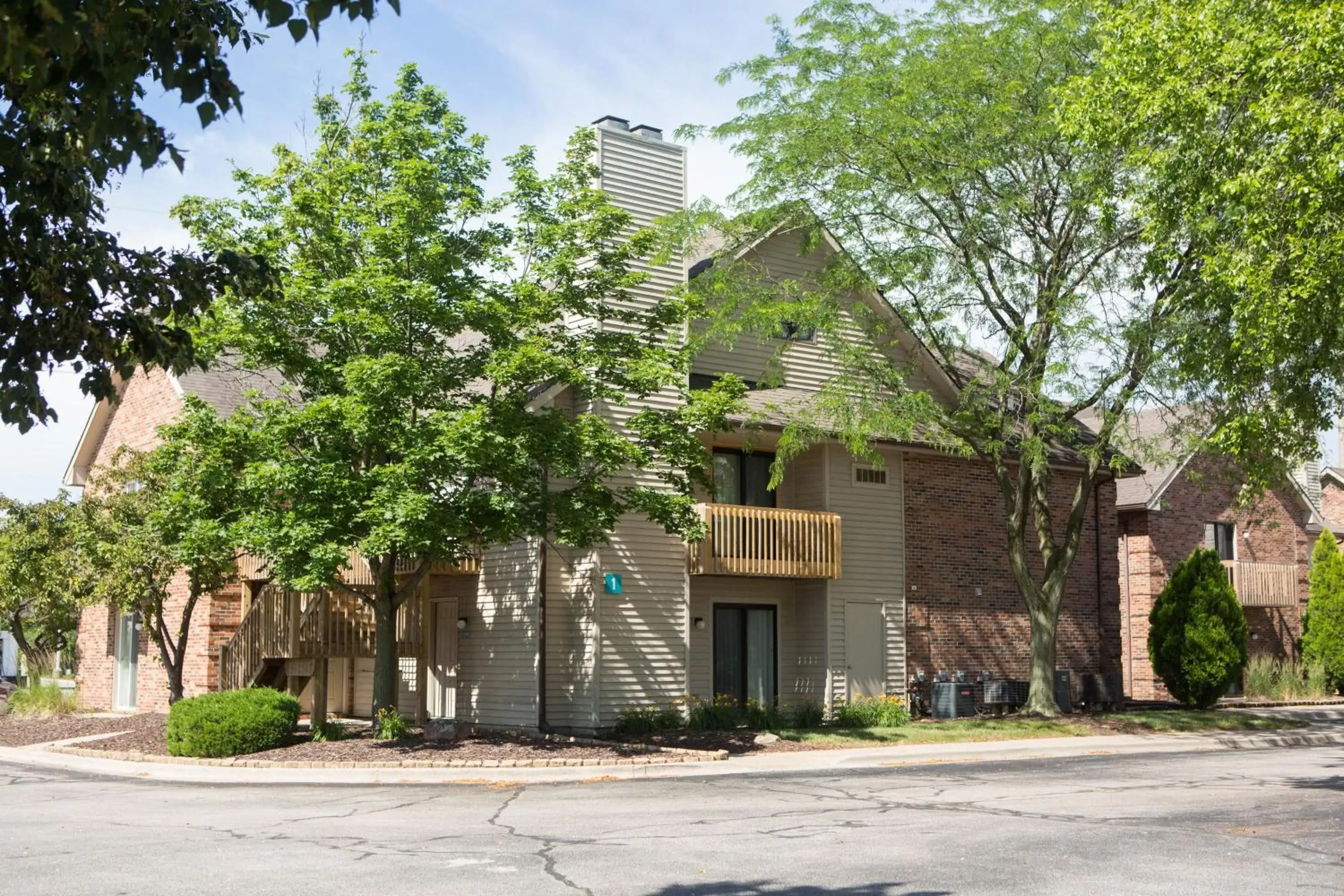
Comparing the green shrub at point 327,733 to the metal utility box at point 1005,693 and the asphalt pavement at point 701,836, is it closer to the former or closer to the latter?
the asphalt pavement at point 701,836

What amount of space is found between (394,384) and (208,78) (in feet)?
41.2

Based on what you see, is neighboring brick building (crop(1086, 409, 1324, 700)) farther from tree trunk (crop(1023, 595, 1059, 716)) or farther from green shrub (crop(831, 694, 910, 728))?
green shrub (crop(831, 694, 910, 728))

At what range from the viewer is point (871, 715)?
966 inches

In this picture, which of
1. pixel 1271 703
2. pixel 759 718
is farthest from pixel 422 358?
pixel 1271 703

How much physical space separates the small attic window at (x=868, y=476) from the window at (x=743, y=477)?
1.64 meters

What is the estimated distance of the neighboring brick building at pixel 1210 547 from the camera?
115ft

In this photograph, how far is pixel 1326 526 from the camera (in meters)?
37.7

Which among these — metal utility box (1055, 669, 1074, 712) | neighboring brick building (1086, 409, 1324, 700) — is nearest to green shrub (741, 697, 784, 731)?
metal utility box (1055, 669, 1074, 712)

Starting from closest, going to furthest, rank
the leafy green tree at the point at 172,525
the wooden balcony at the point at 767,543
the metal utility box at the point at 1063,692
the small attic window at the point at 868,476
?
the leafy green tree at the point at 172,525
the wooden balcony at the point at 767,543
the small attic window at the point at 868,476
the metal utility box at the point at 1063,692

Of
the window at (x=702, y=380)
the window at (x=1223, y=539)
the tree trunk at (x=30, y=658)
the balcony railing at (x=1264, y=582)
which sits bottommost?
the tree trunk at (x=30, y=658)

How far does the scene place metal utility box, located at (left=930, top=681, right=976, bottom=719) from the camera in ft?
85.7

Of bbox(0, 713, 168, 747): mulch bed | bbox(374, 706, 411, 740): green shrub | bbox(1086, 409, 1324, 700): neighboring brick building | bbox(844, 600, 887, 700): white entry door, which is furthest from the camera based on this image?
bbox(1086, 409, 1324, 700): neighboring brick building

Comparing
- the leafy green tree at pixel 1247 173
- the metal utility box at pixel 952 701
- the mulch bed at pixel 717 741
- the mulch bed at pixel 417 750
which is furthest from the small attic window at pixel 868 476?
the leafy green tree at pixel 1247 173

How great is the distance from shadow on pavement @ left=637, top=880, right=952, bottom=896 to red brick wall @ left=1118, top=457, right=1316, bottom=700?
→ 26785mm
